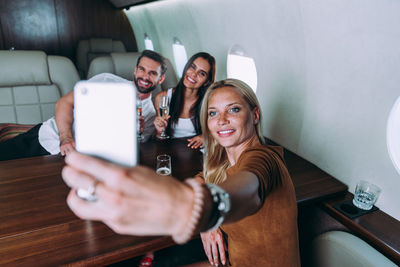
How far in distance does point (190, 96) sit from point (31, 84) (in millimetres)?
1519

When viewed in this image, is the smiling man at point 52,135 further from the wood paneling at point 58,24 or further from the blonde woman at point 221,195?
the wood paneling at point 58,24

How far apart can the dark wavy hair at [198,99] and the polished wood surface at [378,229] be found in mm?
1455

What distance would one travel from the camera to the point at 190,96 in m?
2.61

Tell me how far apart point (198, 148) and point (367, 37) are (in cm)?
129

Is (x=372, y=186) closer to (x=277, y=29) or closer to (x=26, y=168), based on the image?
(x=277, y=29)

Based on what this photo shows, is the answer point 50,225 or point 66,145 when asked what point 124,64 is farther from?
point 50,225

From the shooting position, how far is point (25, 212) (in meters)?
1.14

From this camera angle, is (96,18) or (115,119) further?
(96,18)

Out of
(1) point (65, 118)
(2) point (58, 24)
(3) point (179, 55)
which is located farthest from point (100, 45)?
(1) point (65, 118)

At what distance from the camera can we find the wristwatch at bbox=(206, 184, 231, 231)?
1.77ft

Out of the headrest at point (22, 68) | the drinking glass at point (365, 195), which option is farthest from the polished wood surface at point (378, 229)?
the headrest at point (22, 68)

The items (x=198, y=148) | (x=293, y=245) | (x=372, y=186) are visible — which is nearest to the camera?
(x=293, y=245)

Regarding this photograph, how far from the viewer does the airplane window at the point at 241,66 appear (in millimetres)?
2502

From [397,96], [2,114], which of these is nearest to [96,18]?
[2,114]
